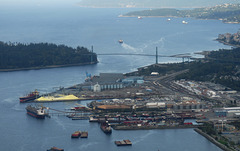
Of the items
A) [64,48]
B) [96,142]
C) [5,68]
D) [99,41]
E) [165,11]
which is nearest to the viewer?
[96,142]

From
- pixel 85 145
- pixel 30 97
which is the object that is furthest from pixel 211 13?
pixel 85 145

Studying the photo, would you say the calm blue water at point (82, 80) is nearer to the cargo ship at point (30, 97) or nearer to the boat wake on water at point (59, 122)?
the boat wake on water at point (59, 122)

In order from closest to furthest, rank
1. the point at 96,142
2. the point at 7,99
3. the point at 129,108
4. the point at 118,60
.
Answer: the point at 96,142 → the point at 129,108 → the point at 7,99 → the point at 118,60

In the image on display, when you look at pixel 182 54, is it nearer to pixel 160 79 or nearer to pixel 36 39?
pixel 160 79

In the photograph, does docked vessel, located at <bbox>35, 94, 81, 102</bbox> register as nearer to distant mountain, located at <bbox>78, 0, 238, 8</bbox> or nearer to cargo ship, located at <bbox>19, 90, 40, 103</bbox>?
cargo ship, located at <bbox>19, 90, 40, 103</bbox>

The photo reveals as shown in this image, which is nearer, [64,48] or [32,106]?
[32,106]

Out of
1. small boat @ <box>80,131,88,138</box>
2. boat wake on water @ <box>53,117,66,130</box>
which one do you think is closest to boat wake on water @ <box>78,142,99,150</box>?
small boat @ <box>80,131,88,138</box>

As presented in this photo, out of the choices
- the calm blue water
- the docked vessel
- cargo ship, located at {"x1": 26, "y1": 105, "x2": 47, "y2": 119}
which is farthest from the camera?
the docked vessel

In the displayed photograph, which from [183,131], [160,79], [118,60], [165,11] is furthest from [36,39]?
[165,11]
